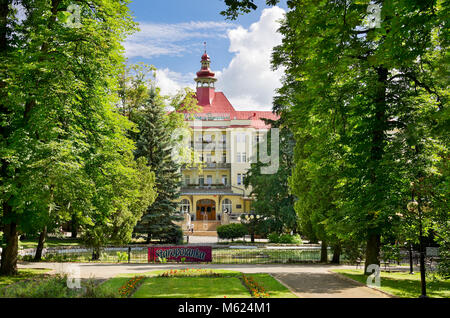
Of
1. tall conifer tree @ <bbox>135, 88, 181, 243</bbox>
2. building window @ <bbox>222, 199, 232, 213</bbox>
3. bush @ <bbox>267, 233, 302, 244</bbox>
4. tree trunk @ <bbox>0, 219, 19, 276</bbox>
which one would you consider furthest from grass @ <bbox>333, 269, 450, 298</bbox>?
building window @ <bbox>222, 199, 232, 213</bbox>

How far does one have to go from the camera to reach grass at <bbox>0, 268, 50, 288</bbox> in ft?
43.3

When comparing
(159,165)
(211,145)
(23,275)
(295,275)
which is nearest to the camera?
(23,275)

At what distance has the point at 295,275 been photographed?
16.1 m

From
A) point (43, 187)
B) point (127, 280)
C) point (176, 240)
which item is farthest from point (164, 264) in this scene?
point (176, 240)

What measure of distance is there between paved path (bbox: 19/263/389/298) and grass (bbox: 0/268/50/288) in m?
0.58

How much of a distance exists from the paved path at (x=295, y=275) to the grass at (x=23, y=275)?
58cm

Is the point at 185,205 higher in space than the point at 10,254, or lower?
higher

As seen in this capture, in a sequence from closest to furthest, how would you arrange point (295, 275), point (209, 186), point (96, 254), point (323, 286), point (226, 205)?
1. point (323, 286)
2. point (295, 275)
3. point (96, 254)
4. point (226, 205)
5. point (209, 186)

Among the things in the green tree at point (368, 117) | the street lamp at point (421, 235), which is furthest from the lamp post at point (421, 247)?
the green tree at point (368, 117)

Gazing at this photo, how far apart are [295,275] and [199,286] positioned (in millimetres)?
4915

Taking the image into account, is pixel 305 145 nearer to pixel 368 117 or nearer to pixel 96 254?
pixel 368 117

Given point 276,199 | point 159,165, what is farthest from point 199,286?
point 276,199

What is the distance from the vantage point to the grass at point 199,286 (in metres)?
11.5

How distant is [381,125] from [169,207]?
829 inches
